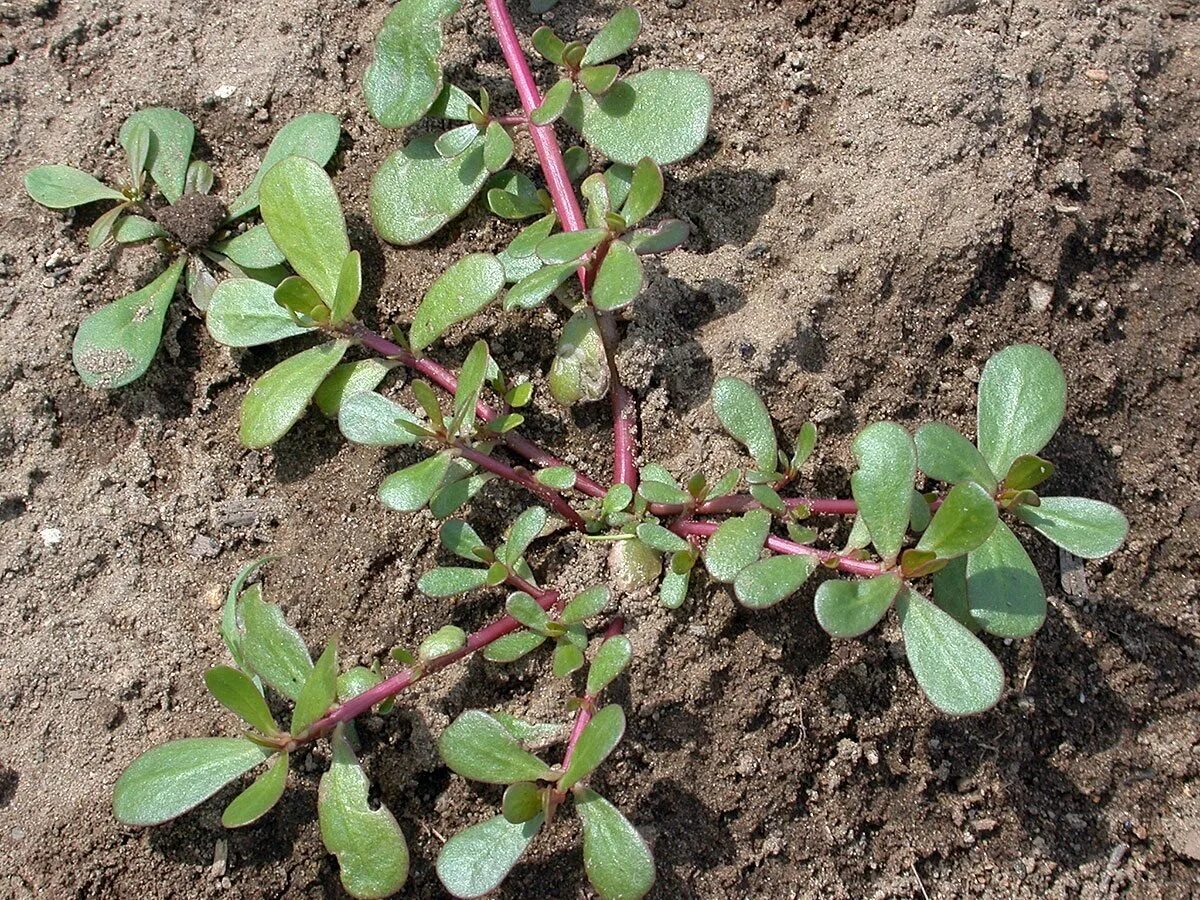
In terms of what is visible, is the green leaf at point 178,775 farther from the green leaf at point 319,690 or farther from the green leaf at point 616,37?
the green leaf at point 616,37

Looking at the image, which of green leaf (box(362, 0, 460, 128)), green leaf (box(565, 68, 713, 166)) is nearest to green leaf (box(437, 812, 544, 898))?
green leaf (box(565, 68, 713, 166))

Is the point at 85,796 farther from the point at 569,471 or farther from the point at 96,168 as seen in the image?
the point at 96,168

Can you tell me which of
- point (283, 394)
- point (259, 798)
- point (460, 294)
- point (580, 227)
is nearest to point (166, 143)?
point (283, 394)

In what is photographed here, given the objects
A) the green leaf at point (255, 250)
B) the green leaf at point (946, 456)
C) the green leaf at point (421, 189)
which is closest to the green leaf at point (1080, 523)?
the green leaf at point (946, 456)

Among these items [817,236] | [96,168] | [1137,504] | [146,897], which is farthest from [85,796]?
[1137,504]

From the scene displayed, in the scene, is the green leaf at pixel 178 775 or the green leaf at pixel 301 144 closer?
the green leaf at pixel 178 775
